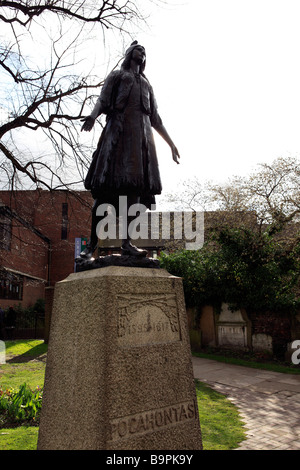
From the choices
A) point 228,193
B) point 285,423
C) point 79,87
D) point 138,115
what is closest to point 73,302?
point 138,115

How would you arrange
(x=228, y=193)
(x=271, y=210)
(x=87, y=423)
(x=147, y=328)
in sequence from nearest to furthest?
(x=87, y=423)
(x=147, y=328)
(x=271, y=210)
(x=228, y=193)

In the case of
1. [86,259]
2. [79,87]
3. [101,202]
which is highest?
[79,87]

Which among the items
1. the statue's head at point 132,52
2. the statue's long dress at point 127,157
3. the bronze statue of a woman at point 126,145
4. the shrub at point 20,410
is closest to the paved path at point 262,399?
the shrub at point 20,410

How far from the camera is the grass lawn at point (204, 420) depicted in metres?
Result: 4.04

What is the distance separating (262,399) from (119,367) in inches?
183

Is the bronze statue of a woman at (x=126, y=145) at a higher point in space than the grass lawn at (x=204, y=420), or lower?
higher

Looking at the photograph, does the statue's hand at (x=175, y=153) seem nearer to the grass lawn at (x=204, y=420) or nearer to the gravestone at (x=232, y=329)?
the grass lawn at (x=204, y=420)

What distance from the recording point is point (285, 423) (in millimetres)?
4984

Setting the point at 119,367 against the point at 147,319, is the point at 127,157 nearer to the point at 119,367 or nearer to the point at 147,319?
the point at 147,319

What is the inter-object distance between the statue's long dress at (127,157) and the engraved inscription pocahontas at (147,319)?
1.13 metres

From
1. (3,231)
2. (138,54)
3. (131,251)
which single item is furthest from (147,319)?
(3,231)

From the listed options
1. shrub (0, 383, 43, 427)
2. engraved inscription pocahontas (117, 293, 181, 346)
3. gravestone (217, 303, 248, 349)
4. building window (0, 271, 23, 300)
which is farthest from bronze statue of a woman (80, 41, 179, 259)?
building window (0, 271, 23, 300)
